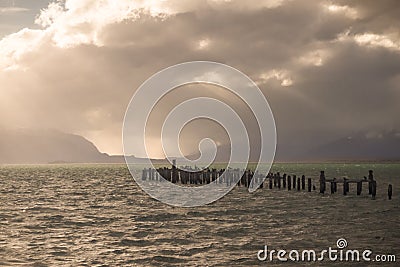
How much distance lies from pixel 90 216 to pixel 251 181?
32246 millimetres

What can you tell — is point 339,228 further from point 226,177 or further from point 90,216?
point 226,177

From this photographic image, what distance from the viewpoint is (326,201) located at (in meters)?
37.6

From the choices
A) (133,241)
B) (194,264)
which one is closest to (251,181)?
(133,241)
